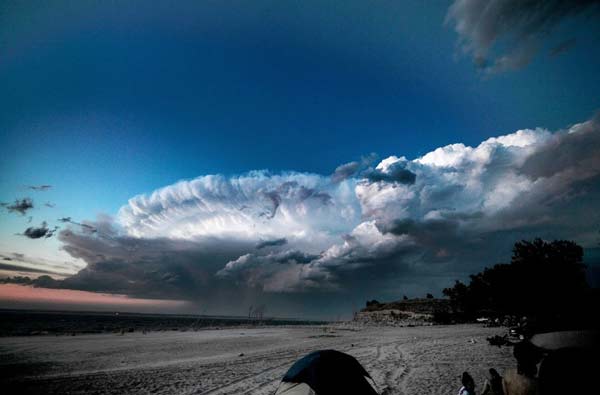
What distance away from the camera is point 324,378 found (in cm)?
792

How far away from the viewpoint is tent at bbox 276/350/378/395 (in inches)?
309

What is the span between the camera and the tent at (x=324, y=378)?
7.85 metres

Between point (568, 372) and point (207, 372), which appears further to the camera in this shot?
point (207, 372)

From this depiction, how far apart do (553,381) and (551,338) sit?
4206 mm

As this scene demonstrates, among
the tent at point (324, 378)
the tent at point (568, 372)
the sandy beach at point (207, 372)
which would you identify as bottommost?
the sandy beach at point (207, 372)

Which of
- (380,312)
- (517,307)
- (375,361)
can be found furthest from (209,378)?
(380,312)

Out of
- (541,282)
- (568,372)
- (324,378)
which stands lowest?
(324,378)

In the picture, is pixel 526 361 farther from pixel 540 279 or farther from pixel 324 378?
pixel 540 279

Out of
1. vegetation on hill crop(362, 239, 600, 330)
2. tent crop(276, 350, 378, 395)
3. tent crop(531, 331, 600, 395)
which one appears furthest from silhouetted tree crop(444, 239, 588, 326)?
tent crop(276, 350, 378, 395)

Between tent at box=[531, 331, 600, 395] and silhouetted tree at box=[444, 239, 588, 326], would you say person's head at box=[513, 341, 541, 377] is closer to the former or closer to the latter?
tent at box=[531, 331, 600, 395]

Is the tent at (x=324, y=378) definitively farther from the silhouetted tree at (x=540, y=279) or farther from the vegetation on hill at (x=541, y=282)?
the silhouetted tree at (x=540, y=279)

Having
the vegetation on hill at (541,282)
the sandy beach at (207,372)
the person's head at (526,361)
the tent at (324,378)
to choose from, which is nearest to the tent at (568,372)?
the person's head at (526,361)

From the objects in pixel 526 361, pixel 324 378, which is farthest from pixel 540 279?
pixel 324 378

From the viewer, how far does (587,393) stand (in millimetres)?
5836
